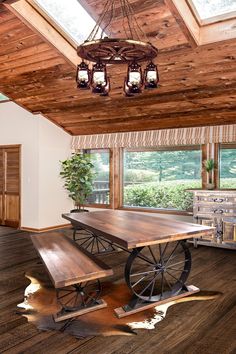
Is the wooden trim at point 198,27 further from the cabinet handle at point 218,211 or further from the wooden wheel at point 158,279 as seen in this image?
the cabinet handle at point 218,211

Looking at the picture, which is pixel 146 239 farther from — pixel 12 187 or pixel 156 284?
pixel 12 187

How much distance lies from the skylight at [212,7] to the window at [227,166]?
2.61m

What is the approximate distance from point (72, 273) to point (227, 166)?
13.7 feet

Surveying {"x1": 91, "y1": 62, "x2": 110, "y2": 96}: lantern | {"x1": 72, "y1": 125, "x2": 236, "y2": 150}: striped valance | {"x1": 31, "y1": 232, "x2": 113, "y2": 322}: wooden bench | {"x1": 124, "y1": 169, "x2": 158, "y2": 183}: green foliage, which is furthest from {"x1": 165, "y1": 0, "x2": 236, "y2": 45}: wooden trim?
{"x1": 124, "y1": 169, "x2": 158, "y2": 183}: green foliage

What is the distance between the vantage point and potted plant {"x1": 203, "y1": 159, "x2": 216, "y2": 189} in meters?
5.84

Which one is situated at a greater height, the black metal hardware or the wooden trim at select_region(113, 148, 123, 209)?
the wooden trim at select_region(113, 148, 123, 209)

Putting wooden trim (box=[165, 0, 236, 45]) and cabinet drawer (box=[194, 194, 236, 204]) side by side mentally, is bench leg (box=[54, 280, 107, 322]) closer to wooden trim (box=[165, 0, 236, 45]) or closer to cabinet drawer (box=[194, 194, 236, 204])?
cabinet drawer (box=[194, 194, 236, 204])

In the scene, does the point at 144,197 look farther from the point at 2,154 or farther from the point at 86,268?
the point at 86,268

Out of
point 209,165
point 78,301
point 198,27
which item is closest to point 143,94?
point 198,27

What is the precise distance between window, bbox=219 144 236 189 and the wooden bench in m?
3.33

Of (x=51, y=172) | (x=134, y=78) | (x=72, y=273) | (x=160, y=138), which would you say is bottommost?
(x=72, y=273)

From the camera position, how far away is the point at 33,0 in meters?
4.41

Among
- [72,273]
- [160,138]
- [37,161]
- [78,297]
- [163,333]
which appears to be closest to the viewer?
[163,333]

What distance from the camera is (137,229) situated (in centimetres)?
342
